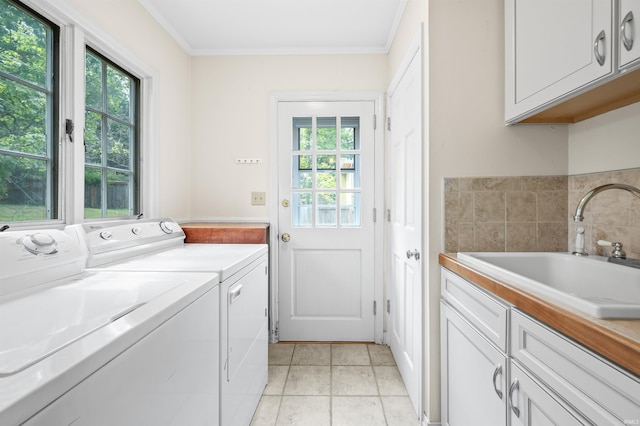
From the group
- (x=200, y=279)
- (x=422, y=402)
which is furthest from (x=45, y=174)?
(x=422, y=402)

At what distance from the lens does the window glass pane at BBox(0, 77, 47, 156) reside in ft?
4.09

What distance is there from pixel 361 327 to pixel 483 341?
1.56 metres

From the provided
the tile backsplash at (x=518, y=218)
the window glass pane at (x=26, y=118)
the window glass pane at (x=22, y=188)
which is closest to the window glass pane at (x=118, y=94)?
the window glass pane at (x=26, y=118)

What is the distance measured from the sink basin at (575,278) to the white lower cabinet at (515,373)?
0.09m

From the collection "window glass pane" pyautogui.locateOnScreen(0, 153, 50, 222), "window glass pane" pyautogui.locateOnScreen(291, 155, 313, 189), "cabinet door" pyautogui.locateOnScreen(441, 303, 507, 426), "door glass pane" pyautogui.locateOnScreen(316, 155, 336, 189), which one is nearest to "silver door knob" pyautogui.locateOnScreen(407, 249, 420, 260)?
"cabinet door" pyautogui.locateOnScreen(441, 303, 507, 426)

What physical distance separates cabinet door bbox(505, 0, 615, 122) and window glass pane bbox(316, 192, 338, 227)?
4.64 feet

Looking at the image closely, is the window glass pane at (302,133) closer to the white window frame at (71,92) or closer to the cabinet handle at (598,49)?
the white window frame at (71,92)

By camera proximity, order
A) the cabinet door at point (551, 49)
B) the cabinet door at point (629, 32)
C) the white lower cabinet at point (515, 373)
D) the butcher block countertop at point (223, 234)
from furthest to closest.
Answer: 1. the butcher block countertop at point (223, 234)
2. the cabinet door at point (551, 49)
3. the cabinet door at point (629, 32)
4. the white lower cabinet at point (515, 373)

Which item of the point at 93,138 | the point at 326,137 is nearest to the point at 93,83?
the point at 93,138

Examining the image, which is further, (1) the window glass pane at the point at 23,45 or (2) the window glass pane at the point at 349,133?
(2) the window glass pane at the point at 349,133

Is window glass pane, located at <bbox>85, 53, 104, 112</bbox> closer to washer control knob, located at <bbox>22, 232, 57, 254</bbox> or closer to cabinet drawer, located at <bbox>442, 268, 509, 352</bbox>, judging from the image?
washer control knob, located at <bbox>22, 232, 57, 254</bbox>

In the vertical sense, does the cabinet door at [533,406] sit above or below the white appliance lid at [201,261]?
below

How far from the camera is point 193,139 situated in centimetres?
261

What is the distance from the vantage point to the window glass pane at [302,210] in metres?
2.58
